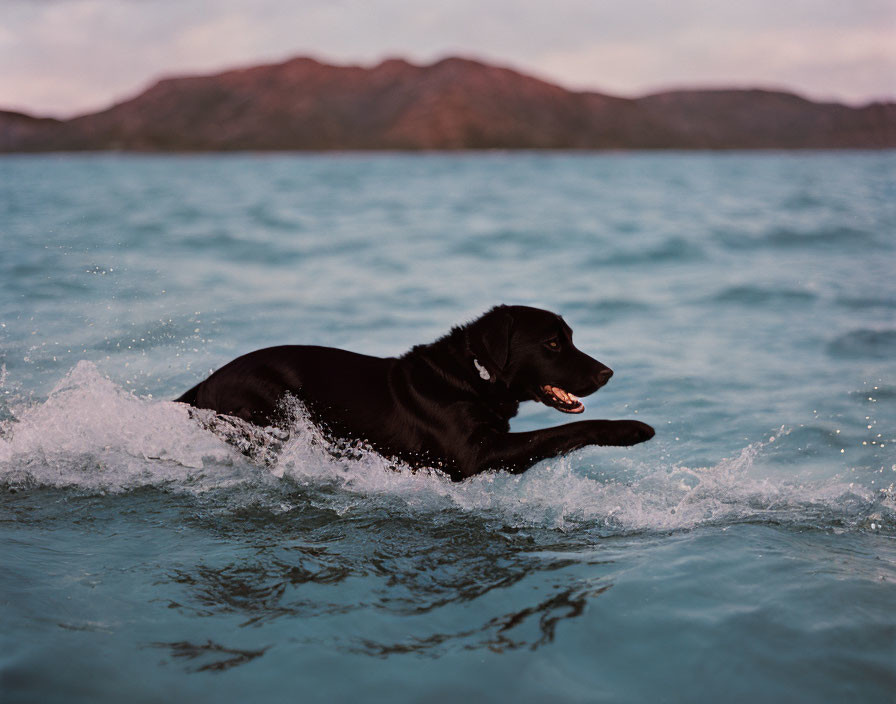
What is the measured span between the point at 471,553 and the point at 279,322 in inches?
288

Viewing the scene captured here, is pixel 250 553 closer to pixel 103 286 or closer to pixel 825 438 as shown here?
pixel 825 438

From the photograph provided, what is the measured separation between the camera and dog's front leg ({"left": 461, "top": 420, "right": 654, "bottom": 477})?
525cm

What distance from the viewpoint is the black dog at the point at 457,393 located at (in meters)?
5.30

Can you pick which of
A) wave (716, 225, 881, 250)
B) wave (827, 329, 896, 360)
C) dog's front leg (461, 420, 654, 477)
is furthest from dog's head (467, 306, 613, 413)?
wave (716, 225, 881, 250)

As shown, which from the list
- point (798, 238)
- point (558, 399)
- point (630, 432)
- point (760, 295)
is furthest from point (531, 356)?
point (798, 238)

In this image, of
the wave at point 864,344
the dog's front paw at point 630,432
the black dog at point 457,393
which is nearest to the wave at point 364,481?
the black dog at point 457,393

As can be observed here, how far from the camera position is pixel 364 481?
18.0 feet

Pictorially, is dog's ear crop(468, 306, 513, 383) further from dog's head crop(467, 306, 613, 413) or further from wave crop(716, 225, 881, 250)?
wave crop(716, 225, 881, 250)

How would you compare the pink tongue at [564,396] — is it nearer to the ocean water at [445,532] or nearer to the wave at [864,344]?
the ocean water at [445,532]

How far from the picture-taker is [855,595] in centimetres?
405

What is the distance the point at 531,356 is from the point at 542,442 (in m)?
0.51

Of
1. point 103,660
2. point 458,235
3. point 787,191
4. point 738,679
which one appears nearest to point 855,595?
point 738,679

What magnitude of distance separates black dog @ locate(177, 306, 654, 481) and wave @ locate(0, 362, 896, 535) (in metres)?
0.16

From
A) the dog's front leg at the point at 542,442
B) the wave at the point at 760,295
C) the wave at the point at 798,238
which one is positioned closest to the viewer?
the dog's front leg at the point at 542,442
